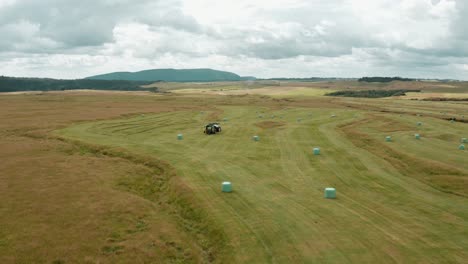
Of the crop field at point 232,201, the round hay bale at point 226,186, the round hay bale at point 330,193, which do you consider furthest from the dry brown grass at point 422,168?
the round hay bale at point 226,186

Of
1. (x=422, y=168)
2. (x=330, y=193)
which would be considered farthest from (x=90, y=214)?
(x=422, y=168)

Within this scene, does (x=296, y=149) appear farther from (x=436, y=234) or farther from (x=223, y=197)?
(x=436, y=234)

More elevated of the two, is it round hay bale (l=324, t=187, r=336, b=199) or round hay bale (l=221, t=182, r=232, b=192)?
round hay bale (l=221, t=182, r=232, b=192)

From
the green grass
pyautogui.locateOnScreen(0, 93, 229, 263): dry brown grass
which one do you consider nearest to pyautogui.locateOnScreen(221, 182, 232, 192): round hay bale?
the green grass

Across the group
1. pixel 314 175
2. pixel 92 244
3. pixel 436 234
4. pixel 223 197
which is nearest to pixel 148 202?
pixel 223 197

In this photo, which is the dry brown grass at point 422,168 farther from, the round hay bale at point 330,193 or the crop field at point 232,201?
the round hay bale at point 330,193

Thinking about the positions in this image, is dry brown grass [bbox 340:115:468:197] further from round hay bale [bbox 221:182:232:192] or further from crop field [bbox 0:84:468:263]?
round hay bale [bbox 221:182:232:192]

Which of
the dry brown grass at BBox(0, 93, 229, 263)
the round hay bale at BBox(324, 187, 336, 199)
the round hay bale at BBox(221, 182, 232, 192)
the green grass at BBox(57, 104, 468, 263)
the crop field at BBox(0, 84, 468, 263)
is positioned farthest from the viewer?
the round hay bale at BBox(221, 182, 232, 192)
